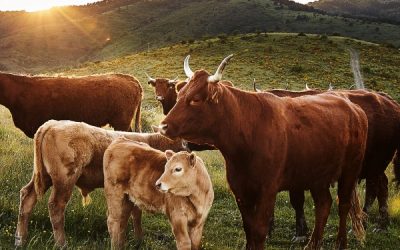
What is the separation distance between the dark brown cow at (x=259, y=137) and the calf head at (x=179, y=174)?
33 cm

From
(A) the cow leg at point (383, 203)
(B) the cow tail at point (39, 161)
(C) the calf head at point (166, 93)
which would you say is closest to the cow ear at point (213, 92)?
(B) the cow tail at point (39, 161)

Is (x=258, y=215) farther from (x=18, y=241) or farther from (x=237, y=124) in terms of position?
(x=18, y=241)

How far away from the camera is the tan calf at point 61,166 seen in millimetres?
5859

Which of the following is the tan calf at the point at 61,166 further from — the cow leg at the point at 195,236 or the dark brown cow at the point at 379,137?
the dark brown cow at the point at 379,137

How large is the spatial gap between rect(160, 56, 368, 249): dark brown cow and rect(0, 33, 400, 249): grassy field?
1.32 metres

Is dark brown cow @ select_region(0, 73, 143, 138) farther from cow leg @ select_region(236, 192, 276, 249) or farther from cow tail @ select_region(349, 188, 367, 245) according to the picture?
cow leg @ select_region(236, 192, 276, 249)

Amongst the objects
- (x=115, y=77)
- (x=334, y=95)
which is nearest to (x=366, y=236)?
(x=334, y=95)

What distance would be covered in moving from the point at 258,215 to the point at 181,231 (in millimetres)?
842

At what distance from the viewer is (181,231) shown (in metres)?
5.11

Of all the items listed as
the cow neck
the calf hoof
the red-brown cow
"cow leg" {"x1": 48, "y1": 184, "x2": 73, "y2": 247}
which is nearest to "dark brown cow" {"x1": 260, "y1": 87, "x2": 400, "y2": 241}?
the cow neck

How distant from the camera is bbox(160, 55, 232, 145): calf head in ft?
15.7

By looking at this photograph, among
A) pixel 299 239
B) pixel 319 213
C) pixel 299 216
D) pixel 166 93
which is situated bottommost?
pixel 299 239

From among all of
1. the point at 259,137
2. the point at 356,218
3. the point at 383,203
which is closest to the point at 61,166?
the point at 259,137

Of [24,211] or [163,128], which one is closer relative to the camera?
[163,128]
